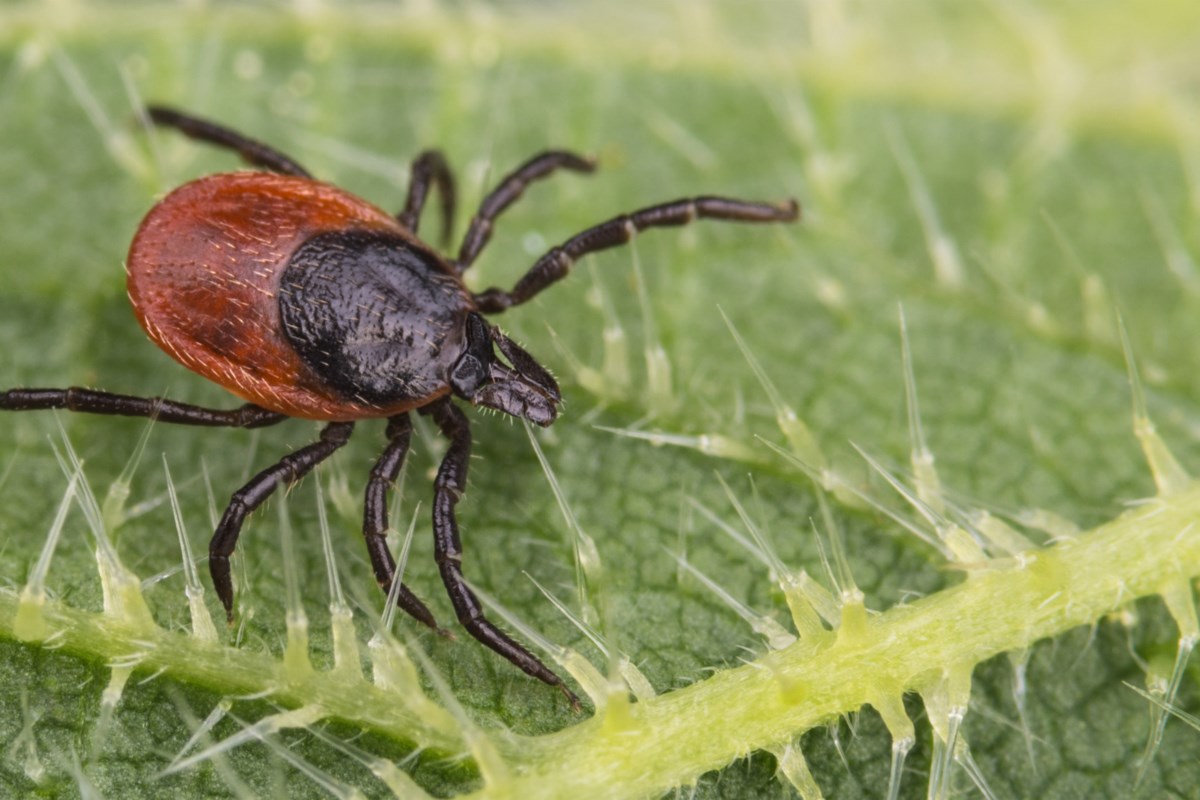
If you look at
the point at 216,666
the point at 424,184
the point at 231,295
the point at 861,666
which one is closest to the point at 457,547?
the point at 216,666

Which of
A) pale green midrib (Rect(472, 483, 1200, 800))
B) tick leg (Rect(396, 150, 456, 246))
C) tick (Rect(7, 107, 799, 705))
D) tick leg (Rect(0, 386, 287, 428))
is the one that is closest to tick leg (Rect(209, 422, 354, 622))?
tick (Rect(7, 107, 799, 705))

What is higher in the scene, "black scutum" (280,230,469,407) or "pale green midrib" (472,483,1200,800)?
"black scutum" (280,230,469,407)

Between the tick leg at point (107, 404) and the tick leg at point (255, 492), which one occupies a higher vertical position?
the tick leg at point (107, 404)

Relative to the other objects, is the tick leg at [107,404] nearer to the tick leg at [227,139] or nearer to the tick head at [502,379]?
the tick head at [502,379]

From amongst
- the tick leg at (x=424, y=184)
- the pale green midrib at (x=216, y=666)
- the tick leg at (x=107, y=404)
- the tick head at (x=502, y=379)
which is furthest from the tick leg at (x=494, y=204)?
the pale green midrib at (x=216, y=666)

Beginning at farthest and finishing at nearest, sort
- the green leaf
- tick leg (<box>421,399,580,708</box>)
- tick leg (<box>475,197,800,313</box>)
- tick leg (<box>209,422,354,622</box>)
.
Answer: tick leg (<box>475,197,800,313</box>) < tick leg (<box>209,422,354,622</box>) < tick leg (<box>421,399,580,708</box>) < the green leaf

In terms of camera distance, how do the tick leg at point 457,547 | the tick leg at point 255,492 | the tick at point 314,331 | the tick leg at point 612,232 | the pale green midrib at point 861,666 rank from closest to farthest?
the pale green midrib at point 861,666 → the tick leg at point 457,547 → the tick leg at point 255,492 → the tick at point 314,331 → the tick leg at point 612,232

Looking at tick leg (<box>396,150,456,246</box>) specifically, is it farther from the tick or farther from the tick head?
the tick head
